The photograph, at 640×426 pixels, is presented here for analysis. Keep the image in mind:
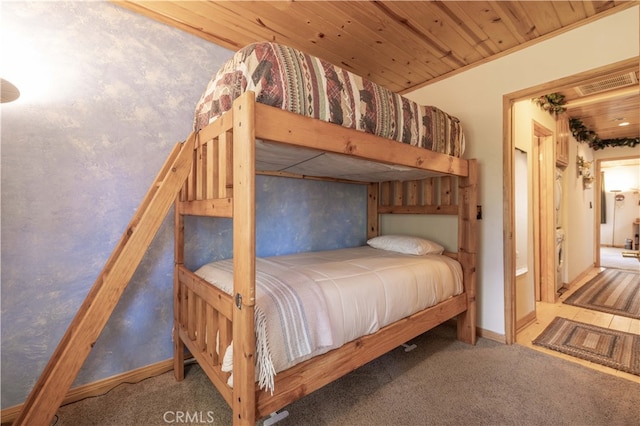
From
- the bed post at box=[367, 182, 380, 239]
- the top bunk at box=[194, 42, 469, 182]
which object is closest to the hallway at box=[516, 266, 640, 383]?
the bed post at box=[367, 182, 380, 239]

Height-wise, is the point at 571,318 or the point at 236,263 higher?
the point at 236,263

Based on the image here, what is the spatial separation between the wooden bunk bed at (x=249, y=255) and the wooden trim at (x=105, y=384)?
0.18 m

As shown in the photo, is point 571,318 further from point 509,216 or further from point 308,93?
point 308,93

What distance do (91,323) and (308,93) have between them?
1.26m

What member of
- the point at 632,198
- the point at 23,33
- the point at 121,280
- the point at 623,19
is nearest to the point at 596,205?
the point at 632,198

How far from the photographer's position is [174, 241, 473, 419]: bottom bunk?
1.15 meters

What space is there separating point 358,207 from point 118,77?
226 cm

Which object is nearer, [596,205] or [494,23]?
[494,23]

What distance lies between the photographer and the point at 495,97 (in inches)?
91.8

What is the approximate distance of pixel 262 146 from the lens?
4.53 feet

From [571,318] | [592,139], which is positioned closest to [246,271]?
[571,318]

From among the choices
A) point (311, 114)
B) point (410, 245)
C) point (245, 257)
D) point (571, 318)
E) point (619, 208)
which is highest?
point (311, 114)

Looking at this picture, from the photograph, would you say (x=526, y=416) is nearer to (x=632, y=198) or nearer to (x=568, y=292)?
(x=568, y=292)

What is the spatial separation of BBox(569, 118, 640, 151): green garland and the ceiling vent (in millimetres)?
1380
